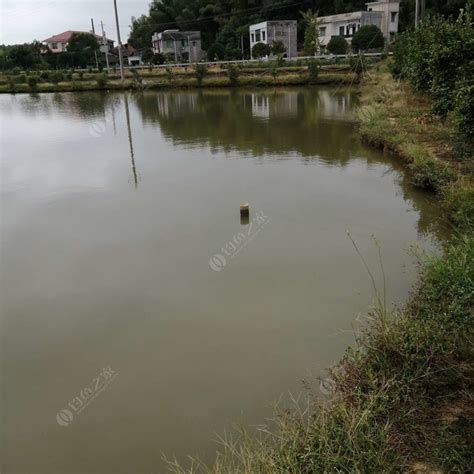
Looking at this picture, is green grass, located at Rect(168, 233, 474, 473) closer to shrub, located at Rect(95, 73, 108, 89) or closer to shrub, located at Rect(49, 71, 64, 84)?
shrub, located at Rect(95, 73, 108, 89)

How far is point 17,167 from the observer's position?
400 inches

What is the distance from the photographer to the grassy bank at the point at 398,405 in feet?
7.80

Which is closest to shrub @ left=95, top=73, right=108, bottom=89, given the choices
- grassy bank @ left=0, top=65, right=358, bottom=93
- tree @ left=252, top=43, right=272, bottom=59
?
grassy bank @ left=0, top=65, right=358, bottom=93

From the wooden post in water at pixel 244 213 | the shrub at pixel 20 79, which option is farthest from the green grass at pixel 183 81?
the wooden post in water at pixel 244 213

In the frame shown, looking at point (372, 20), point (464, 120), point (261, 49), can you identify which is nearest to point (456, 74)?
point (464, 120)

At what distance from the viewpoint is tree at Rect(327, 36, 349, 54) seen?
101ft

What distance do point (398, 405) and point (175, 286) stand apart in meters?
2.61

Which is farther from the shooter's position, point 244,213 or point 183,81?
point 183,81

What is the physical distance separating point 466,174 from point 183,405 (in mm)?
5493

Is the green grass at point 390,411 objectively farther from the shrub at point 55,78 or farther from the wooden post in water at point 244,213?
the shrub at point 55,78

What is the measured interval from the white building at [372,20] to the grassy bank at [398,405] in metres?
33.6

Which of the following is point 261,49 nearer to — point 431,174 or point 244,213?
point 431,174

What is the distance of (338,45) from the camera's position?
30891mm

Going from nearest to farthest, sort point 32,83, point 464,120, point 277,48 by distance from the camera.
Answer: point 464,120
point 32,83
point 277,48
